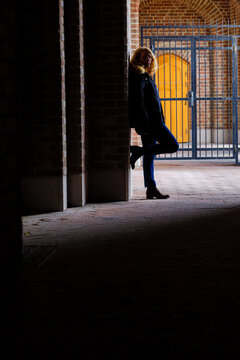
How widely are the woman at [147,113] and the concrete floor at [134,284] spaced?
108 cm

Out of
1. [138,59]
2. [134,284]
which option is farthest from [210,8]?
[134,284]

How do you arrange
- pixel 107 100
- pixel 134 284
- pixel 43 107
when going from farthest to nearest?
1. pixel 107 100
2. pixel 43 107
3. pixel 134 284

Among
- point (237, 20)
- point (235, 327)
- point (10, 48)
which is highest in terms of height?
point (237, 20)

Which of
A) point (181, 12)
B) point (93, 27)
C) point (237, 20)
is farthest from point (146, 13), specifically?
point (93, 27)

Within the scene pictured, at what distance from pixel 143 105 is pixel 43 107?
1321 millimetres

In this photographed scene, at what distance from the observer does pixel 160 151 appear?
7574 mm

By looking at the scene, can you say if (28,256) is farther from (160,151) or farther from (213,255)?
(160,151)

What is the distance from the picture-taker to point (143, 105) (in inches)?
290

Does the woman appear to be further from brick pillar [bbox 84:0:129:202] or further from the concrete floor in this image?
the concrete floor

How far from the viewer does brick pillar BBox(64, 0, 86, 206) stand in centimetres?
691

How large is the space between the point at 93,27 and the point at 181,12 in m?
13.5

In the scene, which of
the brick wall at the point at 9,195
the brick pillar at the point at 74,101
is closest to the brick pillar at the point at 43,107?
the brick pillar at the point at 74,101

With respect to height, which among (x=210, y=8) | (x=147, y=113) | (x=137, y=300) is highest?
(x=210, y=8)

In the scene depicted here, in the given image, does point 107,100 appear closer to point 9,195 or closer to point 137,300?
point 137,300
